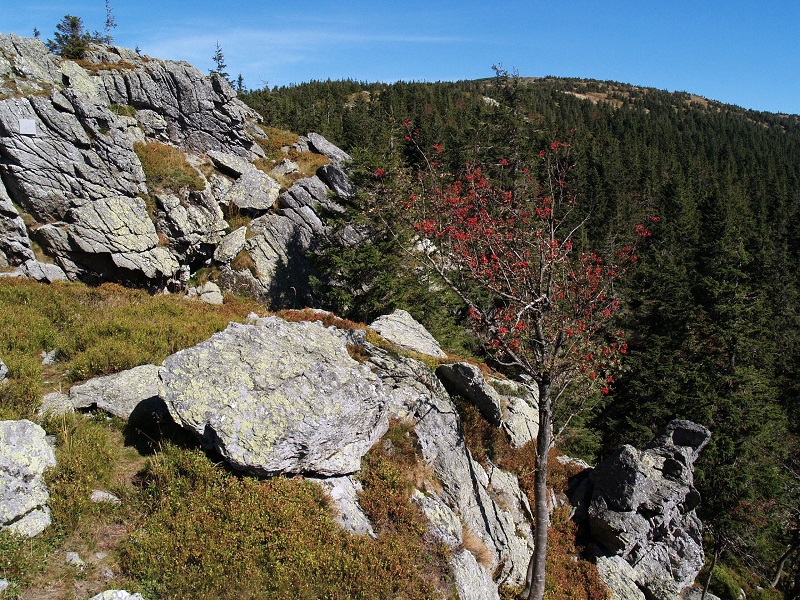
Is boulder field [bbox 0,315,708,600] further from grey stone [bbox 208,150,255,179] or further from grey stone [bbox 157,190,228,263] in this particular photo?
grey stone [bbox 208,150,255,179]

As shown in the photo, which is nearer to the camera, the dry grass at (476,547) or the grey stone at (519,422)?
the dry grass at (476,547)

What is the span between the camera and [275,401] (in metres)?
7.68

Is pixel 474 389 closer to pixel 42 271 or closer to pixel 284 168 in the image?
pixel 42 271

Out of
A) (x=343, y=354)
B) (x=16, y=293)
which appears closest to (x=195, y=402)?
(x=343, y=354)

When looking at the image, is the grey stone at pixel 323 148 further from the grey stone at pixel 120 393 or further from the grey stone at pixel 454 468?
the grey stone at pixel 120 393

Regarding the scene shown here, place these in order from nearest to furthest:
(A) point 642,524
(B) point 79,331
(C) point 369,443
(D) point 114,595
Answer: (D) point 114,595, (C) point 369,443, (B) point 79,331, (A) point 642,524

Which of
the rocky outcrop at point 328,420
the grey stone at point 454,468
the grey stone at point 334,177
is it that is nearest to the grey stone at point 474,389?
the grey stone at point 454,468

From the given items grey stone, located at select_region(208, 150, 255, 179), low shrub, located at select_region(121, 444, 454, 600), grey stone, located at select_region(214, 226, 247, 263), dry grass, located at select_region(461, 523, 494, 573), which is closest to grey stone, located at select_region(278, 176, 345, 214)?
grey stone, located at select_region(208, 150, 255, 179)

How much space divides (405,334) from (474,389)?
4.25m

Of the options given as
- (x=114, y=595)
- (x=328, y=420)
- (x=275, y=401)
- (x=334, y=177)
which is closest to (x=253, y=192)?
(x=334, y=177)

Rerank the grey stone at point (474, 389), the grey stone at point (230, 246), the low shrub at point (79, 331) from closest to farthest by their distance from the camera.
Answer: the low shrub at point (79, 331) → the grey stone at point (474, 389) → the grey stone at point (230, 246)

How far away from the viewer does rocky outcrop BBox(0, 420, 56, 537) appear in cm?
550

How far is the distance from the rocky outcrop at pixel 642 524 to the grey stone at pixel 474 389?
138 inches

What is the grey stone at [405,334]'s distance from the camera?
15.1 metres
